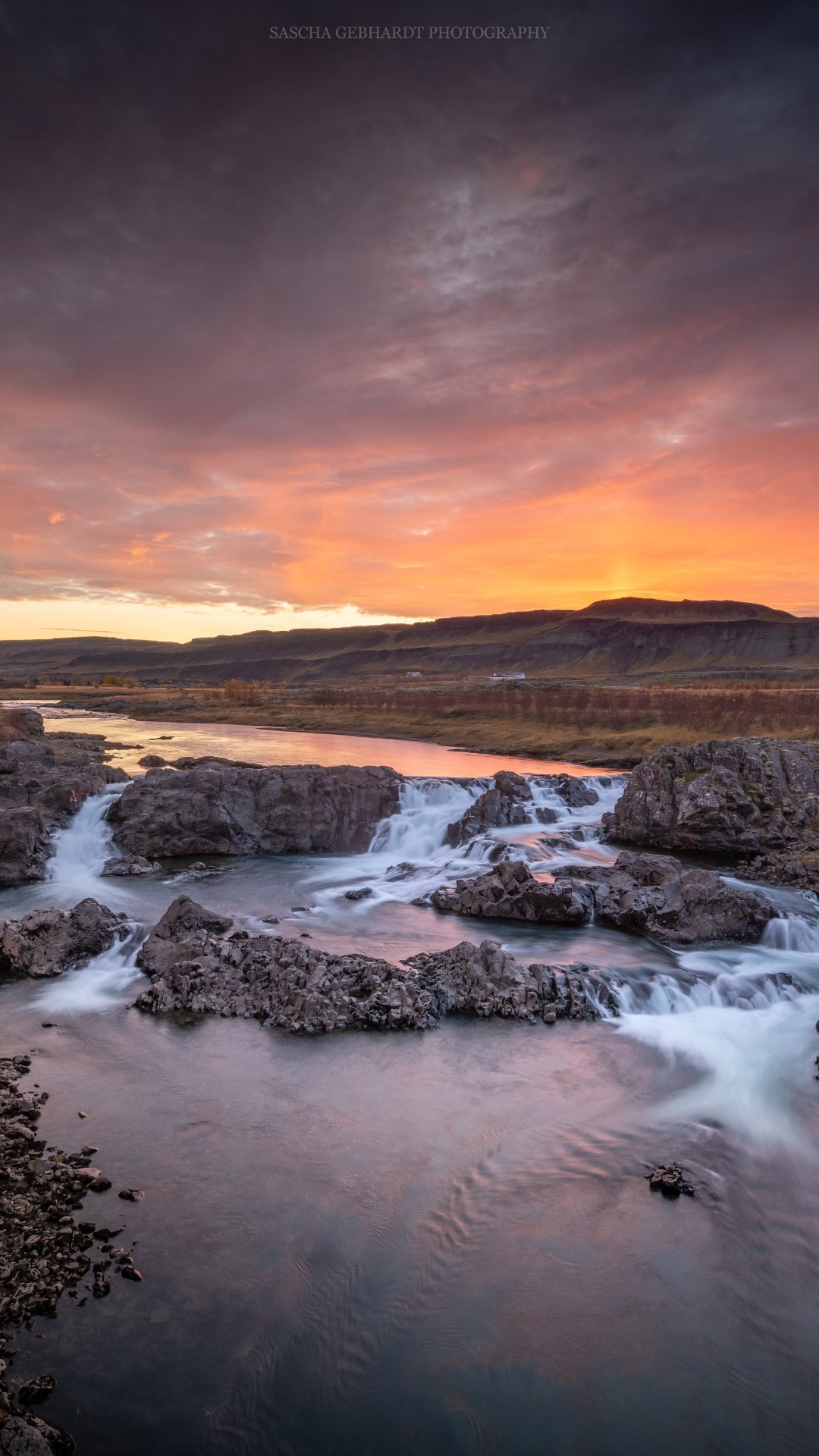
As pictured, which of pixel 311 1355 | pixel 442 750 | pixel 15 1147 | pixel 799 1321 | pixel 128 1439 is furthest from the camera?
pixel 442 750

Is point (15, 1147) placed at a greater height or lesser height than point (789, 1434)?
greater

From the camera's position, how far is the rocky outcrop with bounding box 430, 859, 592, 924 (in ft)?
59.2

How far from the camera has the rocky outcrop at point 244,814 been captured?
2525 cm

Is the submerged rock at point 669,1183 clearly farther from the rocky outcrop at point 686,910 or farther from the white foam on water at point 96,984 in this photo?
the white foam on water at point 96,984

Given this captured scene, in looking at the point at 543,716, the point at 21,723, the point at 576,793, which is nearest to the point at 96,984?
the point at 576,793

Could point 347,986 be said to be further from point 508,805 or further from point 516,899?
point 508,805

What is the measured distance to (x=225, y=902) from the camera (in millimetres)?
19938

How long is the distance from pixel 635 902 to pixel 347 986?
311 inches

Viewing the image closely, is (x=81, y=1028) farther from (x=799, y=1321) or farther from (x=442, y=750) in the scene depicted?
(x=442, y=750)

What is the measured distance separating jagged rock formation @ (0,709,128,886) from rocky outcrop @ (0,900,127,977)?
21.5ft

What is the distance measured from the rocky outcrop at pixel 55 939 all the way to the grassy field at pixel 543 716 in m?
36.9

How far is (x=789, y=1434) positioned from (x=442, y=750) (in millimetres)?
52247

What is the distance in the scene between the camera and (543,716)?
67.9m

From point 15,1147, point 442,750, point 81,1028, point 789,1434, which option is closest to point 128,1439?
point 15,1147
